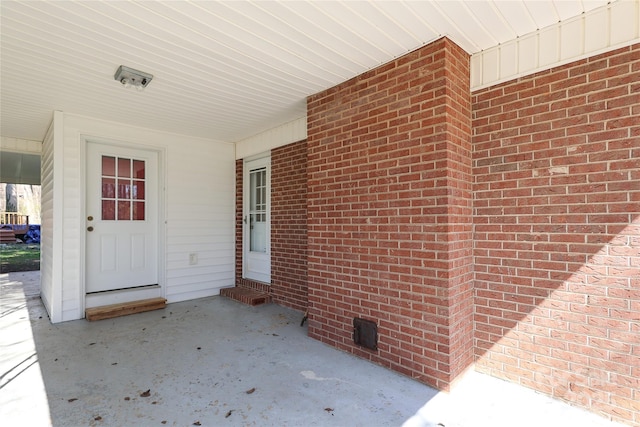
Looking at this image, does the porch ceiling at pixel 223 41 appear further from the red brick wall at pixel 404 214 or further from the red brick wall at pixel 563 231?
the red brick wall at pixel 563 231

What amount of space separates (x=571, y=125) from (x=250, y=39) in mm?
2527

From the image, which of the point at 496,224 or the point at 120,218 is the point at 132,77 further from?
the point at 496,224

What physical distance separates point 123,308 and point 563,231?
200 inches

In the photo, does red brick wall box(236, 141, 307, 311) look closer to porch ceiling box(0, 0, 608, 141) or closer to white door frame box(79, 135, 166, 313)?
porch ceiling box(0, 0, 608, 141)

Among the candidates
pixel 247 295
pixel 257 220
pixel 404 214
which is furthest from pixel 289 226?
pixel 404 214

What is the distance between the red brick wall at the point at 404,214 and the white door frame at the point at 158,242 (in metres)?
3.02

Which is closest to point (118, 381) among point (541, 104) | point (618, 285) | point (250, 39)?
point (250, 39)

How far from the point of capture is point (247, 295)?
16.5ft

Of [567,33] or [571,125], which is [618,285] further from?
[567,33]

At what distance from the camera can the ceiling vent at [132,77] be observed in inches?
117

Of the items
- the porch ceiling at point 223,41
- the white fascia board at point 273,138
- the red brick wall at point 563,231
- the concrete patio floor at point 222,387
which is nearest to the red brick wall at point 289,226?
the white fascia board at point 273,138

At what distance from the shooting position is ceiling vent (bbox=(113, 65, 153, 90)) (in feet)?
9.78

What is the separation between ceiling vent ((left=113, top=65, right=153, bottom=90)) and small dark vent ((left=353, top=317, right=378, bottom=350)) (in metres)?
3.16

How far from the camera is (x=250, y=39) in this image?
253 cm
